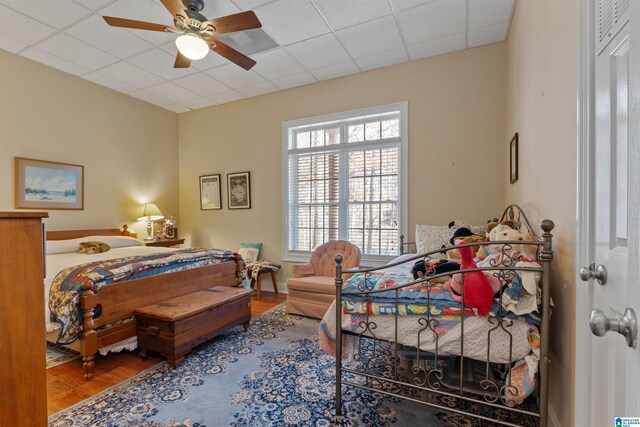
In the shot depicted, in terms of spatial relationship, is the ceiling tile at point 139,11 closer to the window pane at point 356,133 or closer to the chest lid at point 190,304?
the window pane at point 356,133

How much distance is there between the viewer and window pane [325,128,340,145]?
13.9ft

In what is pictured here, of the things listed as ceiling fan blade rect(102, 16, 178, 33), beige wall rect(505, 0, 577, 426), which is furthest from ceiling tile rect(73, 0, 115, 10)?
beige wall rect(505, 0, 577, 426)

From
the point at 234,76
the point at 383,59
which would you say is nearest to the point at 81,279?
the point at 234,76

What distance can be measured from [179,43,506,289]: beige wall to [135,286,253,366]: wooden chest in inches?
73.8

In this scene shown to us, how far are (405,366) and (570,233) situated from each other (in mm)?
1494

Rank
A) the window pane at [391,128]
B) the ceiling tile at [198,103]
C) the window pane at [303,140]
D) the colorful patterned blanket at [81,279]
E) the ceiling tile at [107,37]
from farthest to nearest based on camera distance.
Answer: the ceiling tile at [198,103] → the window pane at [303,140] → the window pane at [391,128] → the ceiling tile at [107,37] → the colorful patterned blanket at [81,279]

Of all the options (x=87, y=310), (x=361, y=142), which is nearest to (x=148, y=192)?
(x=87, y=310)

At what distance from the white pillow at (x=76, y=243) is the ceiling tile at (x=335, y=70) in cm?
350

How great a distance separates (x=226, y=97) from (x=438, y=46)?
3.25 metres

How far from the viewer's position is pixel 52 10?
2717mm

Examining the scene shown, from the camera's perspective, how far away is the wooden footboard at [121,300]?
213 cm

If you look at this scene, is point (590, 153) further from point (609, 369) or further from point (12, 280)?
point (12, 280)

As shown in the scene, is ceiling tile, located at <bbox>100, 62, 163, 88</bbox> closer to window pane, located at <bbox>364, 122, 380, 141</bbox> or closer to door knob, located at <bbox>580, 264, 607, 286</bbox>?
window pane, located at <bbox>364, 122, 380, 141</bbox>

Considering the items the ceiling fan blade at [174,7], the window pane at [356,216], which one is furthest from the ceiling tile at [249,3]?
the window pane at [356,216]
